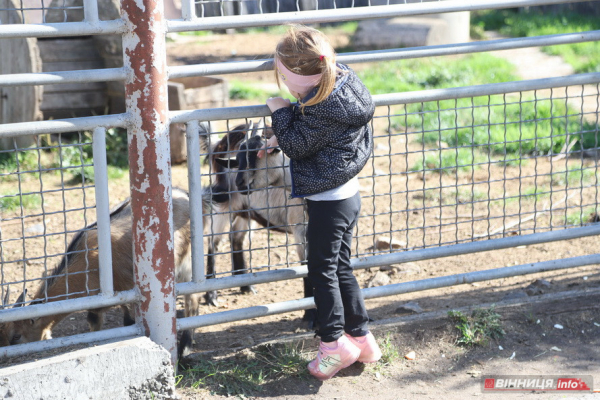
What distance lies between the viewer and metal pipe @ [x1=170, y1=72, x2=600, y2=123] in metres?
3.02

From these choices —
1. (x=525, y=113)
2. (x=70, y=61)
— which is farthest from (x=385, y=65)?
(x=70, y=61)

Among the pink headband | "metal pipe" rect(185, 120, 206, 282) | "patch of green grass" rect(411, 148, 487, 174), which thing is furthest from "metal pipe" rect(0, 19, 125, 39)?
"patch of green grass" rect(411, 148, 487, 174)

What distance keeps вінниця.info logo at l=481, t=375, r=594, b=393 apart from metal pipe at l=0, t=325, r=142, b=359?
167 centimetres

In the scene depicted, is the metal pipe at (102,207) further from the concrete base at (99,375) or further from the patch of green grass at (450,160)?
the patch of green grass at (450,160)

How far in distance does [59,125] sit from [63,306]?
773mm

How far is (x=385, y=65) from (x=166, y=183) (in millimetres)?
8476

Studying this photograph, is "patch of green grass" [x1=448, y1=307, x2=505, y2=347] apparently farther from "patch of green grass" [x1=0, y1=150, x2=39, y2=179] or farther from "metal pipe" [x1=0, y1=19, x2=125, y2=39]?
"patch of green grass" [x1=0, y1=150, x2=39, y2=179]

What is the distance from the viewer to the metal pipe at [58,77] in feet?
8.95

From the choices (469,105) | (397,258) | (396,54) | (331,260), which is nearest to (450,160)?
(469,105)

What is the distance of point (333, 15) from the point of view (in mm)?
3131

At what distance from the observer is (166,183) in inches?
116

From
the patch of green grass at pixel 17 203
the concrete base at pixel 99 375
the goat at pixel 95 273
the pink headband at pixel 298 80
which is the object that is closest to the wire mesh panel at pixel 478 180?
the goat at pixel 95 273

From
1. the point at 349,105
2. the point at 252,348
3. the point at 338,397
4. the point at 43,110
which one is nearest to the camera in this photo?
the point at 349,105

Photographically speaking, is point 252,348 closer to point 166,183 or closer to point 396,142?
point 166,183
